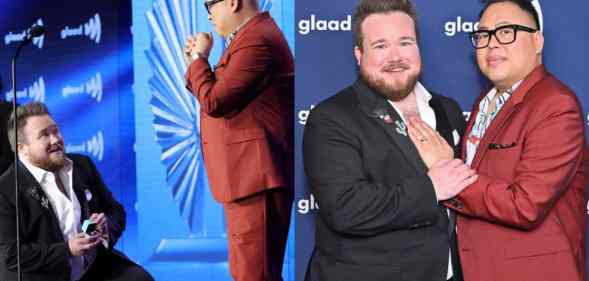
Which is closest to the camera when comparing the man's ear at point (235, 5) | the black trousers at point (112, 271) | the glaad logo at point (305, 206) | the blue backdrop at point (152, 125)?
the glaad logo at point (305, 206)

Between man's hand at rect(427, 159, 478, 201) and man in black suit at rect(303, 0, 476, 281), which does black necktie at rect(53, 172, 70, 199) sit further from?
man's hand at rect(427, 159, 478, 201)

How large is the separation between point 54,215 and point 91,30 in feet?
5.90

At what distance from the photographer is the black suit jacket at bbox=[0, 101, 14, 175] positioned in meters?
4.86

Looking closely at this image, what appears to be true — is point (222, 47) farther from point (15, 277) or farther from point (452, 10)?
point (452, 10)

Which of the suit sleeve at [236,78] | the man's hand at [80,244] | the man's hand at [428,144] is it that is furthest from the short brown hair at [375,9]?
the man's hand at [80,244]

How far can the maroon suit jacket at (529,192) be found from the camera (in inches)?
109

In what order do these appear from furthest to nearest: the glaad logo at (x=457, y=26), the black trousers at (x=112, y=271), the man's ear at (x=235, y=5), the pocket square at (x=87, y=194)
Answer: the man's ear at (x=235, y=5), the pocket square at (x=87, y=194), the black trousers at (x=112, y=271), the glaad logo at (x=457, y=26)

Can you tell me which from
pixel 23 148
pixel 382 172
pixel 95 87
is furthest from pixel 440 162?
pixel 95 87

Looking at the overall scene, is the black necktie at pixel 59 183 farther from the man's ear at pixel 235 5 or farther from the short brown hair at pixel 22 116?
the man's ear at pixel 235 5

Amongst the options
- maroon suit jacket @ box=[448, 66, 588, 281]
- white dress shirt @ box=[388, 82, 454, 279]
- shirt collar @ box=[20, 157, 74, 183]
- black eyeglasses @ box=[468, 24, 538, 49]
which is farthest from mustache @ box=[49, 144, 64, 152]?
black eyeglasses @ box=[468, 24, 538, 49]

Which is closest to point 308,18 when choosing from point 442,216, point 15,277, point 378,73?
point 378,73

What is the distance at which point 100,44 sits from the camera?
18.4 feet

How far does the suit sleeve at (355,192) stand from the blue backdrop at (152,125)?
7.20ft

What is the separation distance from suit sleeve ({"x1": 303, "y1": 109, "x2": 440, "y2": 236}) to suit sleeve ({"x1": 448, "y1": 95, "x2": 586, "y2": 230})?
17cm
